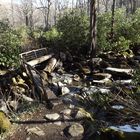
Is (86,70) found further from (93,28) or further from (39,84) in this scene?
(39,84)

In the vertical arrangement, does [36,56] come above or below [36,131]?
above

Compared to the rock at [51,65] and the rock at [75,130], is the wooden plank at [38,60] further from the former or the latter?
the rock at [75,130]

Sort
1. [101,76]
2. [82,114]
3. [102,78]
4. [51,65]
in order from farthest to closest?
[51,65]
[101,76]
[102,78]
[82,114]

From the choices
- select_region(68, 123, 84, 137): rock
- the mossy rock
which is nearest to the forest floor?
select_region(68, 123, 84, 137): rock

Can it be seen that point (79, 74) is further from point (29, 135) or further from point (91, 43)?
point (29, 135)

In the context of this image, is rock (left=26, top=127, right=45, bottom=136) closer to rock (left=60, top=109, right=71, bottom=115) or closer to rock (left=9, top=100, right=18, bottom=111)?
rock (left=9, top=100, right=18, bottom=111)

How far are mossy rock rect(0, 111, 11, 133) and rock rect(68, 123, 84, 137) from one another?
211 centimetres

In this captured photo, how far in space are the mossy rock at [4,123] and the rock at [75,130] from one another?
211 centimetres

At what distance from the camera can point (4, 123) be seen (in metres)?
10.6

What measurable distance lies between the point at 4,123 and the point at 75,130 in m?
2.43

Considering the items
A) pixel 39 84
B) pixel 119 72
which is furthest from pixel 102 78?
pixel 39 84

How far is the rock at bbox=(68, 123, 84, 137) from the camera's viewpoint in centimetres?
1081

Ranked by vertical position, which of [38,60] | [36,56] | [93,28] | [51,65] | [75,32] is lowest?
[51,65]

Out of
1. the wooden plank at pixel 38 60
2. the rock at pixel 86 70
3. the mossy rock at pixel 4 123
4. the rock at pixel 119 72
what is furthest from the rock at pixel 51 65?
the mossy rock at pixel 4 123
